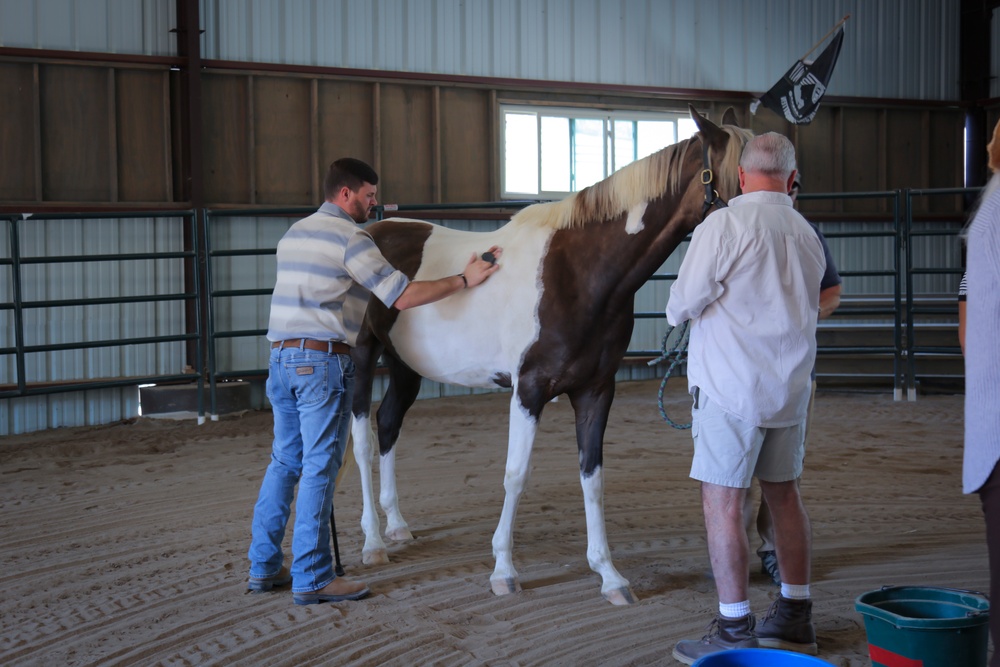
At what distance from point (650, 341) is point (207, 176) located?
4.77m

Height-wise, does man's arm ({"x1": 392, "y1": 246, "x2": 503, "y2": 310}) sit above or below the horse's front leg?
above

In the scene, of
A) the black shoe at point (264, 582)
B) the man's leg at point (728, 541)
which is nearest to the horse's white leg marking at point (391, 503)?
the black shoe at point (264, 582)

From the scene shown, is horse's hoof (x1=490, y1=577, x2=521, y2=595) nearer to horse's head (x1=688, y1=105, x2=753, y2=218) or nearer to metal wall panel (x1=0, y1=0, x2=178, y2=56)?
horse's head (x1=688, y1=105, x2=753, y2=218)

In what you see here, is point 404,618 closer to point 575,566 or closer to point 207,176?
point 575,566

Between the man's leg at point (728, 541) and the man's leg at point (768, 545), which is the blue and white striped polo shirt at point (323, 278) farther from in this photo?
the man's leg at point (768, 545)

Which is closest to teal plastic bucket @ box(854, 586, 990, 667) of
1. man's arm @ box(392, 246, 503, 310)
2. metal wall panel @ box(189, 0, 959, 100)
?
man's arm @ box(392, 246, 503, 310)

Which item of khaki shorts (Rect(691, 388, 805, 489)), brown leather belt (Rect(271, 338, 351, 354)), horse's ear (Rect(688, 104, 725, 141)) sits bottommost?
khaki shorts (Rect(691, 388, 805, 489))

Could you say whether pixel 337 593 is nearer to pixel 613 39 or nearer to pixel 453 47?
pixel 453 47

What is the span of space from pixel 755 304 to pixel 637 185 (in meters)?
0.91

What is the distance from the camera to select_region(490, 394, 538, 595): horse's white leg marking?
128 inches

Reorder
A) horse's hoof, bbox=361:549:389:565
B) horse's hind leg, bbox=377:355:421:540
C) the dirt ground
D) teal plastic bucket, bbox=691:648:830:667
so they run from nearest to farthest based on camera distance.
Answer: teal plastic bucket, bbox=691:648:830:667 → the dirt ground → horse's hoof, bbox=361:549:389:565 → horse's hind leg, bbox=377:355:421:540

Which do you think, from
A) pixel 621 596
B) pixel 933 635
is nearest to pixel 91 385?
pixel 621 596

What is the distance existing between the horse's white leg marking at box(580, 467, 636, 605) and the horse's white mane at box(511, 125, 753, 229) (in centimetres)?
97

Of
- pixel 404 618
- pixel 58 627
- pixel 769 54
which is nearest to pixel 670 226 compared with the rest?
pixel 404 618
